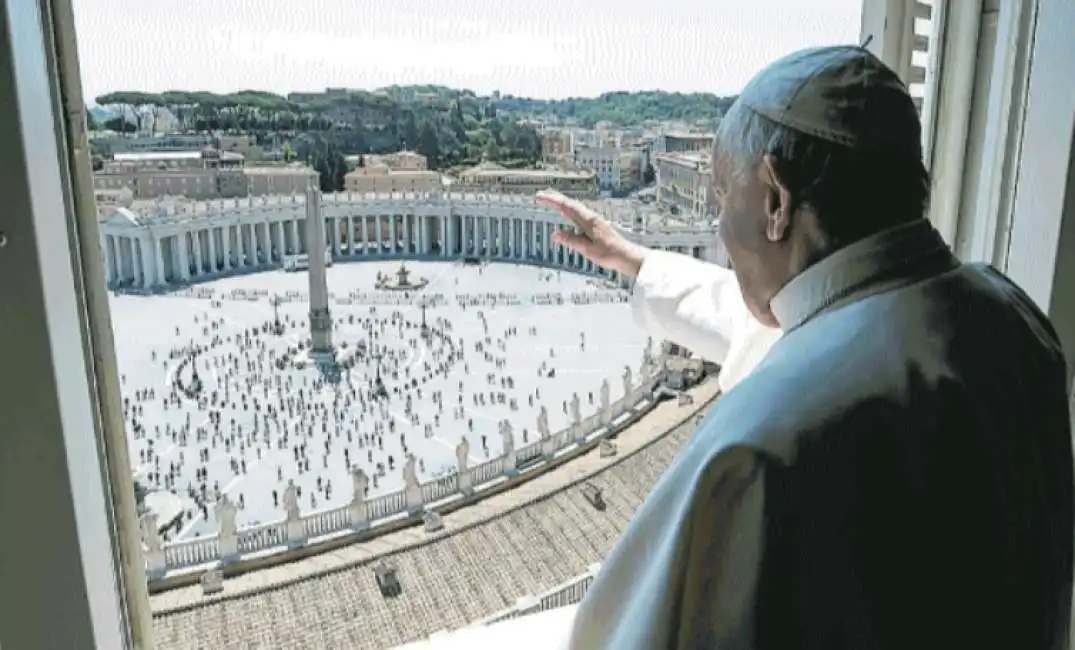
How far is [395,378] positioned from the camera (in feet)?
28.6

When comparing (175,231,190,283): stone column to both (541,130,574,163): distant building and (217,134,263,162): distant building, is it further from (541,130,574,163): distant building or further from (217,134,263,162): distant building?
(541,130,574,163): distant building

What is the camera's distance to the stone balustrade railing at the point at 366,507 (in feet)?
13.5

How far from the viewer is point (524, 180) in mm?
14852

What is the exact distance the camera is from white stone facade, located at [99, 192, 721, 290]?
531 inches

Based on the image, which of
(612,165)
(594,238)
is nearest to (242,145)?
(612,165)

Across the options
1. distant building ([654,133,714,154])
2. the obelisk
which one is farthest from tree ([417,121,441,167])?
distant building ([654,133,714,154])

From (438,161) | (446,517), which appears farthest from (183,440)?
(438,161)

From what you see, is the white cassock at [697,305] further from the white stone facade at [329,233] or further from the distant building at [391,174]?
the distant building at [391,174]

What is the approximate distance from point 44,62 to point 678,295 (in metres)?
0.48

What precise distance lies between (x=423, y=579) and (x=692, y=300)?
3503 millimetres

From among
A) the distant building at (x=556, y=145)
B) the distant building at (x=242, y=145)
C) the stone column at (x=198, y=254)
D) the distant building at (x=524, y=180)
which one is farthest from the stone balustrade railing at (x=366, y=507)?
the stone column at (x=198, y=254)

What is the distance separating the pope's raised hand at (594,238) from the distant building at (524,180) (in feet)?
35.8

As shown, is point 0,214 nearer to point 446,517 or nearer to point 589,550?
point 589,550

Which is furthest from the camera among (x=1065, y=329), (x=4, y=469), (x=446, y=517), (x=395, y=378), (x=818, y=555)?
(x=395, y=378)
